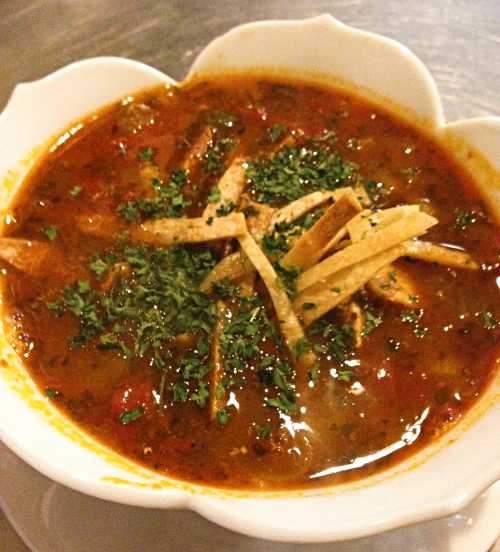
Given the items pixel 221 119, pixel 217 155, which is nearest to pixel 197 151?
pixel 217 155

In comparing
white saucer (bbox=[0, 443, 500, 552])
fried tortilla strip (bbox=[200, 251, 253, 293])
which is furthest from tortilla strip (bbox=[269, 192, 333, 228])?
white saucer (bbox=[0, 443, 500, 552])

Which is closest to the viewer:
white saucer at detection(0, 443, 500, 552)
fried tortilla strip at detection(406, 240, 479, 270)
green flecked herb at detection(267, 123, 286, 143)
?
white saucer at detection(0, 443, 500, 552)

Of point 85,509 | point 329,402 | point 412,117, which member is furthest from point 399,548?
point 412,117

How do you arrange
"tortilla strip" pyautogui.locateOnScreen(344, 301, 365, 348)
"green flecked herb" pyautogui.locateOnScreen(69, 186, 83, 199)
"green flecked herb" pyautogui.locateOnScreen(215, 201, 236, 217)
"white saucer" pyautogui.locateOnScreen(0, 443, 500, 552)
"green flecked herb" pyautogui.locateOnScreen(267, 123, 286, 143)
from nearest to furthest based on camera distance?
"white saucer" pyautogui.locateOnScreen(0, 443, 500, 552)
"tortilla strip" pyautogui.locateOnScreen(344, 301, 365, 348)
"green flecked herb" pyautogui.locateOnScreen(215, 201, 236, 217)
"green flecked herb" pyautogui.locateOnScreen(69, 186, 83, 199)
"green flecked herb" pyautogui.locateOnScreen(267, 123, 286, 143)

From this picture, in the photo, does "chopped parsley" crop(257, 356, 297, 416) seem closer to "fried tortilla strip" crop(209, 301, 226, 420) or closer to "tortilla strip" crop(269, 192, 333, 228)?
"fried tortilla strip" crop(209, 301, 226, 420)

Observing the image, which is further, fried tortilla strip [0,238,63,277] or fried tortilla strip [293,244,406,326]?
fried tortilla strip [0,238,63,277]

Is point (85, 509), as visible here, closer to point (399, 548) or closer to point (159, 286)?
point (159, 286)

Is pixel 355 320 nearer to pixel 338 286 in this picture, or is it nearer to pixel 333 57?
pixel 338 286
